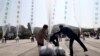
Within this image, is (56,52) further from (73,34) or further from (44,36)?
(73,34)

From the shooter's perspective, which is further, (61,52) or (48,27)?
(48,27)

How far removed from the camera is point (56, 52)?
10.7 metres

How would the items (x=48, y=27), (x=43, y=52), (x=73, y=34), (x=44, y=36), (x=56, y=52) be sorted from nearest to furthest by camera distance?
(x=43, y=52) → (x=56, y=52) → (x=48, y=27) → (x=44, y=36) → (x=73, y=34)

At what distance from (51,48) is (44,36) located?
2355 mm

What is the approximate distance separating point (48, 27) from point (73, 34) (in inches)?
83.8

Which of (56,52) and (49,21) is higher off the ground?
(49,21)

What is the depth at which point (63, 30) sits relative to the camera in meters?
12.9

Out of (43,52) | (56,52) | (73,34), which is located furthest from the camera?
(73,34)

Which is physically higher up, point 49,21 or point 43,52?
point 49,21

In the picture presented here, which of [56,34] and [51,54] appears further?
[56,34]

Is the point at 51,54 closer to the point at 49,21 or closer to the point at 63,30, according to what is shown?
the point at 49,21

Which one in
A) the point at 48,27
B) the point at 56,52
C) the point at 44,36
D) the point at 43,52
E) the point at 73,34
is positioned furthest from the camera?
the point at 73,34

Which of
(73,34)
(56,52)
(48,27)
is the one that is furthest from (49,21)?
(73,34)

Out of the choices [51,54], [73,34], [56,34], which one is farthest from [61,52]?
[73,34]
